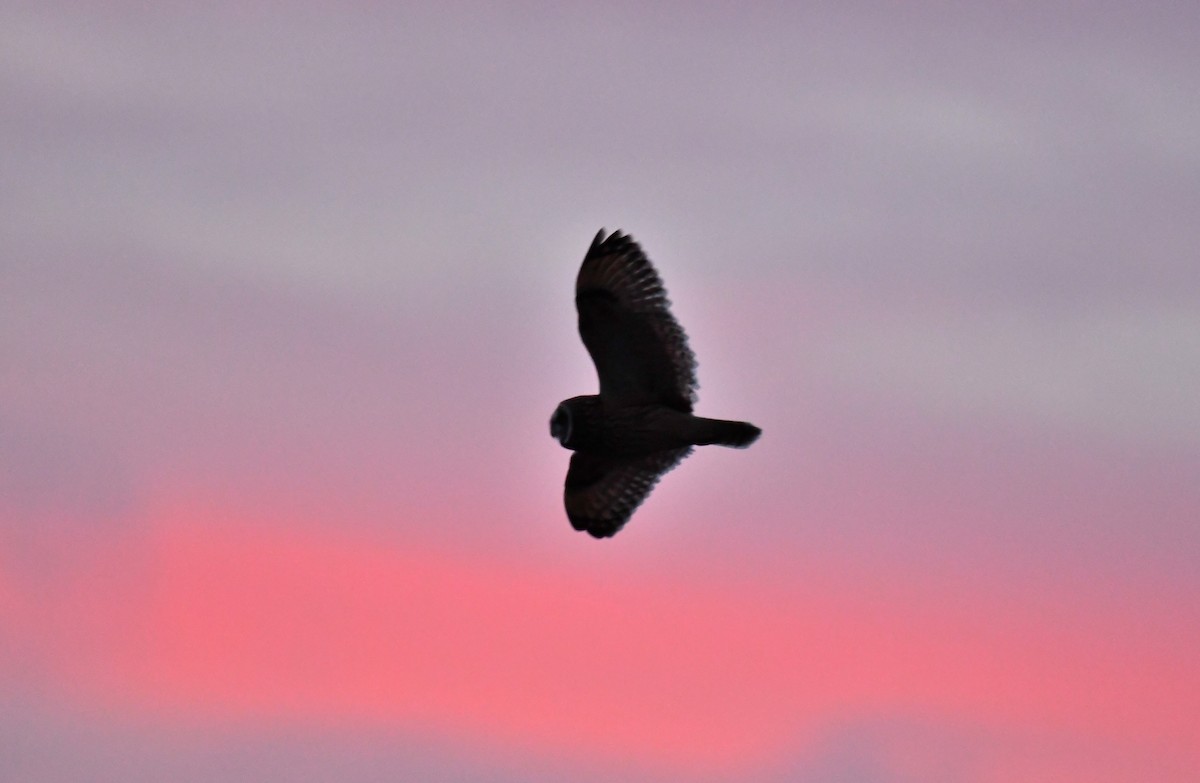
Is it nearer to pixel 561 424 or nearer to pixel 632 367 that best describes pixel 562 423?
pixel 561 424

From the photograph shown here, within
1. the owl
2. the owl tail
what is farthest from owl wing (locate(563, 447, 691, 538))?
the owl tail

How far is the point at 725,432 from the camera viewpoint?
20531 millimetres

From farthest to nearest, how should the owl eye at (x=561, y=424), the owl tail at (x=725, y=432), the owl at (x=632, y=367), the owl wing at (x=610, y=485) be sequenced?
the owl wing at (x=610, y=485)
the owl eye at (x=561, y=424)
the owl at (x=632, y=367)
the owl tail at (x=725, y=432)

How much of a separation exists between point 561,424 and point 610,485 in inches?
65.2

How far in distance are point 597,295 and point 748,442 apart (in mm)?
2756

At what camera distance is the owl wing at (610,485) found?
→ 74.5 ft

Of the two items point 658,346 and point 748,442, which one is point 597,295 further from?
point 748,442

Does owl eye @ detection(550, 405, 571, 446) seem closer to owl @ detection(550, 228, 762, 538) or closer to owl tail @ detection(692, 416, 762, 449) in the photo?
owl @ detection(550, 228, 762, 538)

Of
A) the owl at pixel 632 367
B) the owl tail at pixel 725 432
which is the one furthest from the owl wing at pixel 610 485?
the owl tail at pixel 725 432

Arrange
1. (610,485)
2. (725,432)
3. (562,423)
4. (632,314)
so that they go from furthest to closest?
(610,485) → (562,423) → (632,314) → (725,432)

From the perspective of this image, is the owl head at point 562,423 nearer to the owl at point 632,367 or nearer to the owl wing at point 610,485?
the owl at point 632,367

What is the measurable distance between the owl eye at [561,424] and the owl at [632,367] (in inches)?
0.5

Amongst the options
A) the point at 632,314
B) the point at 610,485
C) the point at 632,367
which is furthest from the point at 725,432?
the point at 610,485

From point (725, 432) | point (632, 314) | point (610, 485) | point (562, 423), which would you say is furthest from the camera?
point (610, 485)
